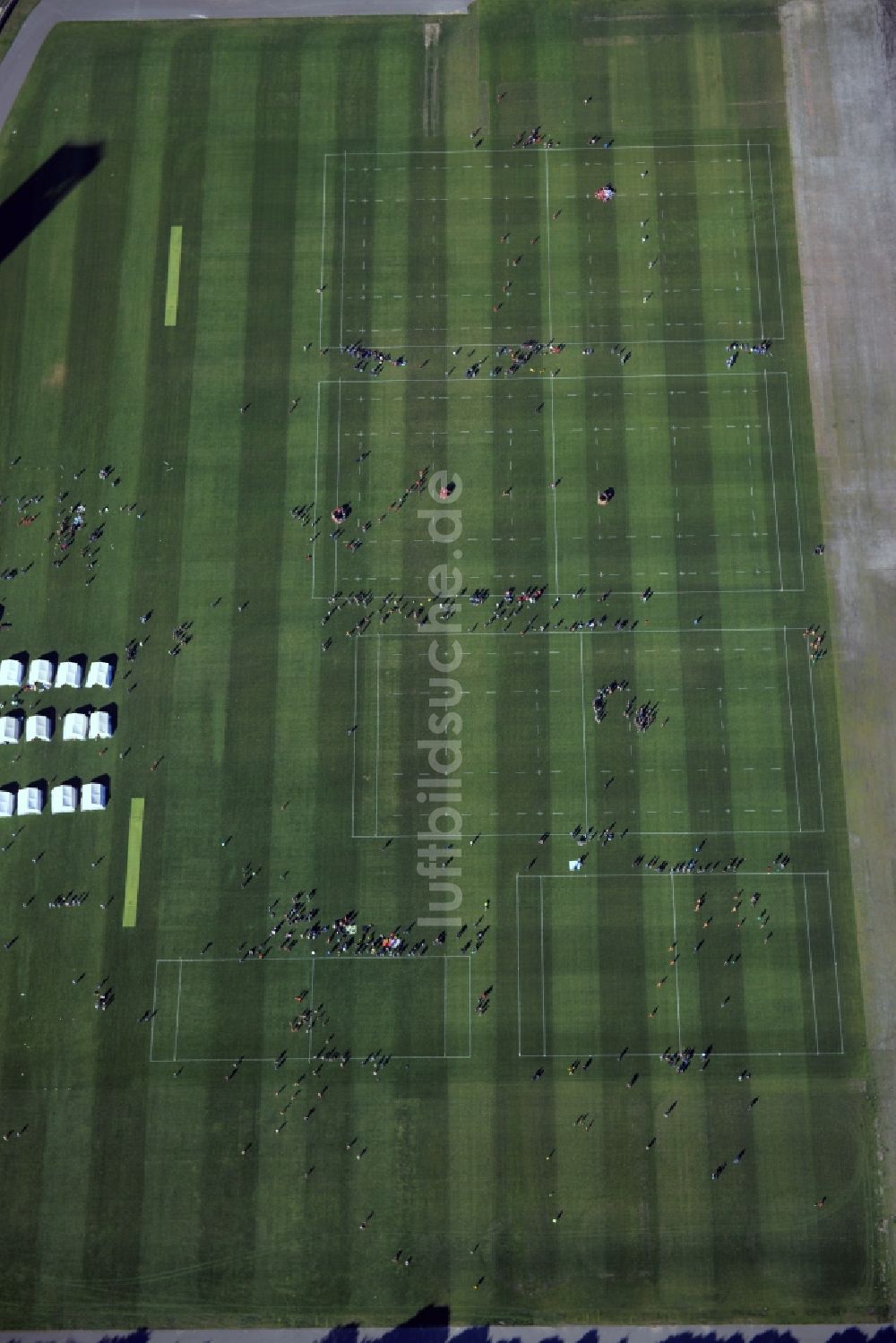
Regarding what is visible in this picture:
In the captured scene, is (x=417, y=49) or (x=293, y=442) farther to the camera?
(x=417, y=49)

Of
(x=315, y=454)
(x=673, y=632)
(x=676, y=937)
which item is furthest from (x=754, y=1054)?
(x=315, y=454)

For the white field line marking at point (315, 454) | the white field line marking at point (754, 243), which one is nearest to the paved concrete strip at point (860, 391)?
the white field line marking at point (754, 243)

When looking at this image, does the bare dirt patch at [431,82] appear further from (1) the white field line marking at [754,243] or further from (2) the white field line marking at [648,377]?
(1) the white field line marking at [754,243]

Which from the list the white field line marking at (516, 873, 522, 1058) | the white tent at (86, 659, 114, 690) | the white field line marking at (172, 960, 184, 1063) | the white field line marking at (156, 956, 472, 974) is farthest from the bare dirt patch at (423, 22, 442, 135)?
the white field line marking at (172, 960, 184, 1063)

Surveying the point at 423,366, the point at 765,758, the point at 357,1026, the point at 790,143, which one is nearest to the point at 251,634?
the point at 423,366

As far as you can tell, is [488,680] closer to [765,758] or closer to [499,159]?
[765,758]

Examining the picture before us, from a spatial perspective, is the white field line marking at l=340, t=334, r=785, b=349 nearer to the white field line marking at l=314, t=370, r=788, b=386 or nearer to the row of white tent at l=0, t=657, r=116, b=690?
the white field line marking at l=314, t=370, r=788, b=386
